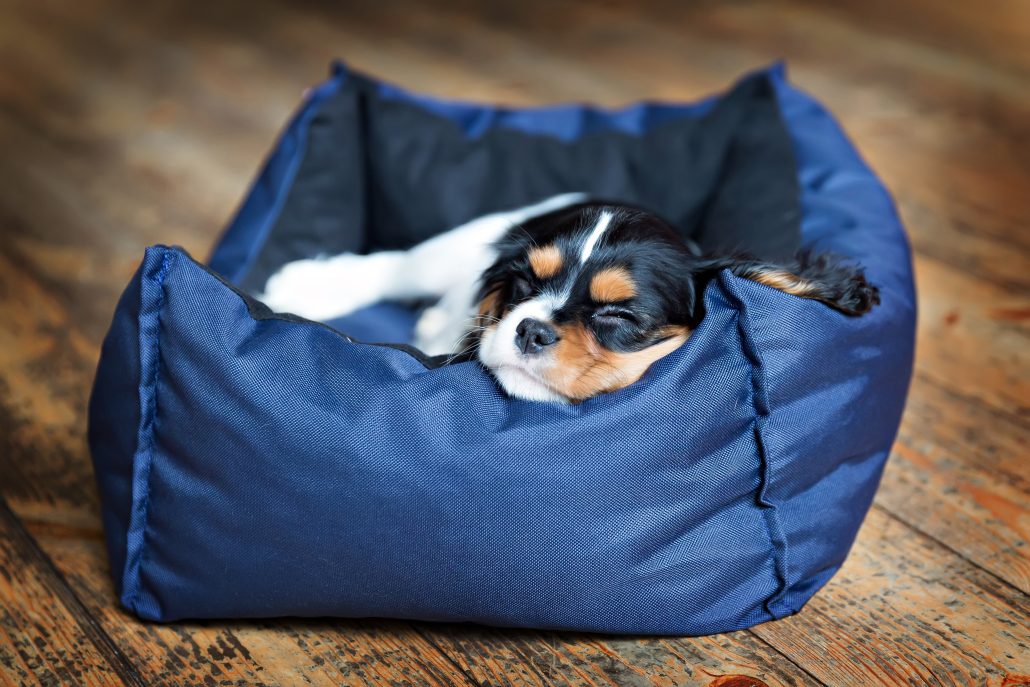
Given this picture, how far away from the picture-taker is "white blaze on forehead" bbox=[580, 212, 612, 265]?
6.11 ft

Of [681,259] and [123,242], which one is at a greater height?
[681,259]

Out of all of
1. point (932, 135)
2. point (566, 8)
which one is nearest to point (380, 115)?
point (932, 135)

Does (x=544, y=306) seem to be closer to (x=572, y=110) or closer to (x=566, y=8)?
(x=572, y=110)

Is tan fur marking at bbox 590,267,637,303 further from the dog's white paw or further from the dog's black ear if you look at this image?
the dog's white paw

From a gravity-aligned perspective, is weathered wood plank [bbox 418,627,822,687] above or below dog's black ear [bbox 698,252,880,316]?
below

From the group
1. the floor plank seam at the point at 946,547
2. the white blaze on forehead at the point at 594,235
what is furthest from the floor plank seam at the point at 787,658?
the white blaze on forehead at the point at 594,235

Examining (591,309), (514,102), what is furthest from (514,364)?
(514,102)

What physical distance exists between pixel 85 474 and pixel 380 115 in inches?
44.9

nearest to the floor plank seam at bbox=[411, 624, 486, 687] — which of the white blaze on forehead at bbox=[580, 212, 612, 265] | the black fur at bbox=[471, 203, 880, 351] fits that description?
the black fur at bbox=[471, 203, 880, 351]

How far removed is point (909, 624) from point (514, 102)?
10.1ft

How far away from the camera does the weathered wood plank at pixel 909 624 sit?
5.67ft

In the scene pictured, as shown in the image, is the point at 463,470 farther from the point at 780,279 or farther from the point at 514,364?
the point at 780,279

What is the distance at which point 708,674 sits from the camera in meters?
1.71

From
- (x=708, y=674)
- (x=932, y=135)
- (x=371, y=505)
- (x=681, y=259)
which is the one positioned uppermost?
(x=932, y=135)
